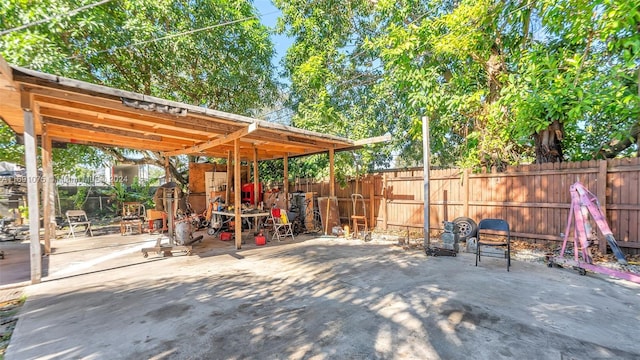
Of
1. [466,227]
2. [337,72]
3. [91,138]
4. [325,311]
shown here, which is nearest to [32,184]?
[91,138]

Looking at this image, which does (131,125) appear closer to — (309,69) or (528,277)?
(309,69)

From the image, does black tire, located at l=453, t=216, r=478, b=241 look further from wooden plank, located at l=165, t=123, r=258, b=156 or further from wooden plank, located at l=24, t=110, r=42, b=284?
wooden plank, located at l=24, t=110, r=42, b=284

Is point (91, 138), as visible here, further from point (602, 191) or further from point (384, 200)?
point (602, 191)

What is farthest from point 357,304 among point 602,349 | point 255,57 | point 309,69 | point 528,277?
point 255,57

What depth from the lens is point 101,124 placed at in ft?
20.3

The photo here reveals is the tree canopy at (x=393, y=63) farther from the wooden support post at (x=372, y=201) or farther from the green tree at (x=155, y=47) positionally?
the wooden support post at (x=372, y=201)

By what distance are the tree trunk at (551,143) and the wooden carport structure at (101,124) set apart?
12.6 ft

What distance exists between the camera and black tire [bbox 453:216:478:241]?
625 centimetres

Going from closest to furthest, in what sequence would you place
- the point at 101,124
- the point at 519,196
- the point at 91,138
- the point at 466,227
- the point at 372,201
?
1. the point at 519,196
2. the point at 101,124
3. the point at 466,227
4. the point at 91,138
5. the point at 372,201

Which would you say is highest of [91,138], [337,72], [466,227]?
[337,72]

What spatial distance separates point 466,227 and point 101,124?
875 centimetres

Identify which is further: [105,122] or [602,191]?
[105,122]

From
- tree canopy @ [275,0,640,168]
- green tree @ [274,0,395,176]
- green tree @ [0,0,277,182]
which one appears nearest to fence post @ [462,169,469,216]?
tree canopy @ [275,0,640,168]

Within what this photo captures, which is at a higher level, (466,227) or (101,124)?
(101,124)
